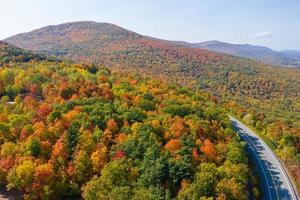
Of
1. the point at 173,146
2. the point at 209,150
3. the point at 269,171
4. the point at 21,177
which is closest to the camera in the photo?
the point at 21,177

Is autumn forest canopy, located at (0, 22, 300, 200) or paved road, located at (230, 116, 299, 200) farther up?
autumn forest canopy, located at (0, 22, 300, 200)

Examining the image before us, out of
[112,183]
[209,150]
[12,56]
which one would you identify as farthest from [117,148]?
[12,56]

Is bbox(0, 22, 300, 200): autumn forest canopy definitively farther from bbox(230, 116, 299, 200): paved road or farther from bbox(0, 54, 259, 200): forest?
bbox(230, 116, 299, 200): paved road

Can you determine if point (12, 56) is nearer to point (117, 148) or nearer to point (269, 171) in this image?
point (117, 148)

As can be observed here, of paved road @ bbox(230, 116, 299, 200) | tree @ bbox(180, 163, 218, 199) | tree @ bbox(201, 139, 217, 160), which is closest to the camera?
tree @ bbox(180, 163, 218, 199)

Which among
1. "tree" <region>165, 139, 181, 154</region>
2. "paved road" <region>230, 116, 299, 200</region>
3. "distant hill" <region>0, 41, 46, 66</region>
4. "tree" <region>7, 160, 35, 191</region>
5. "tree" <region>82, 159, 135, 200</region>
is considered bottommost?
"paved road" <region>230, 116, 299, 200</region>

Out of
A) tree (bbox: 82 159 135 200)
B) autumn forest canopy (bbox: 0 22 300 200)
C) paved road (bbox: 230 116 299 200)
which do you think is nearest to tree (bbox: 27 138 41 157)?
autumn forest canopy (bbox: 0 22 300 200)

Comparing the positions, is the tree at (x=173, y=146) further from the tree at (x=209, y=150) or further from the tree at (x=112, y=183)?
the tree at (x=112, y=183)

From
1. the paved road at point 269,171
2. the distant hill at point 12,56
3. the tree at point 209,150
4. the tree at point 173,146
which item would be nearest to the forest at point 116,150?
the tree at point 209,150
